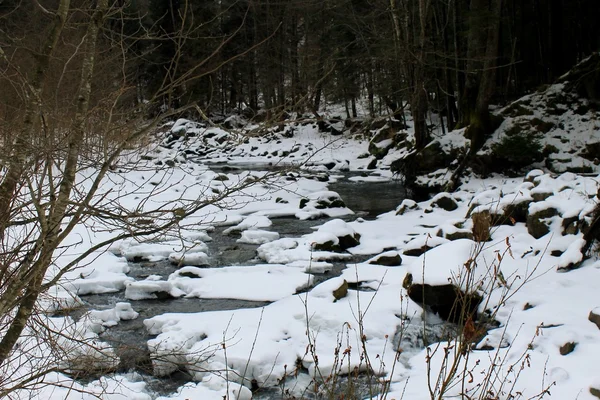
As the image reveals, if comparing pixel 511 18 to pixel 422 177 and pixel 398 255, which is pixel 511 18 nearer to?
pixel 422 177

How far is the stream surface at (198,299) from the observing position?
530 cm

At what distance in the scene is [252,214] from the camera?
1316 centimetres

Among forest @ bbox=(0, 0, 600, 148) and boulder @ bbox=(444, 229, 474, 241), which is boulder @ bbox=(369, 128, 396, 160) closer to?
forest @ bbox=(0, 0, 600, 148)

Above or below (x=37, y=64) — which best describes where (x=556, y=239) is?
below

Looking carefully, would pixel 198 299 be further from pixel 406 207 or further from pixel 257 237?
pixel 406 207

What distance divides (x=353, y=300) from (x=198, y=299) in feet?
7.01

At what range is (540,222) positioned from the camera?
8.26m

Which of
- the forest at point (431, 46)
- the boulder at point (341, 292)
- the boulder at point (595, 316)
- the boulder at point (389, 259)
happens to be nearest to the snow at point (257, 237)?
the forest at point (431, 46)

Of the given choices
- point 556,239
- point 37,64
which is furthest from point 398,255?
point 37,64

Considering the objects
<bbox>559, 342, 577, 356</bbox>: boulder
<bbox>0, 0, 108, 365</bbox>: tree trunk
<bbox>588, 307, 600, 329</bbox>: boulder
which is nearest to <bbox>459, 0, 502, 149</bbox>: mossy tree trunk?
<bbox>588, 307, 600, 329</bbox>: boulder

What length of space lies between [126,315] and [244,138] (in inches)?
184

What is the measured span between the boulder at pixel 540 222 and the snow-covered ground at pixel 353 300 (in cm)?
2

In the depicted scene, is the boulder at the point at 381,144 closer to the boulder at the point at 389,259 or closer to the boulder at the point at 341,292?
the boulder at the point at 389,259

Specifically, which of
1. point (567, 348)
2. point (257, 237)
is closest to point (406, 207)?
point (257, 237)
